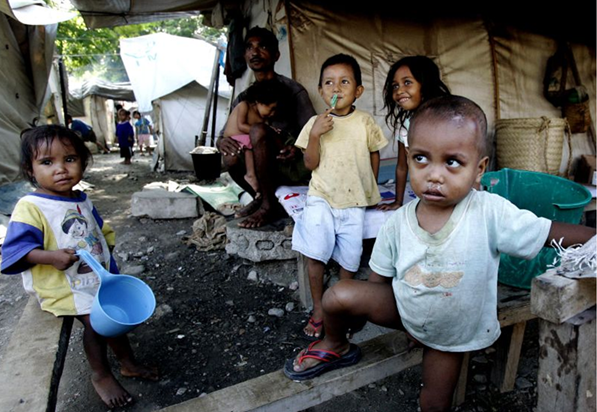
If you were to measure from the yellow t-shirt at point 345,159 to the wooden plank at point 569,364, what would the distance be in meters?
1.27

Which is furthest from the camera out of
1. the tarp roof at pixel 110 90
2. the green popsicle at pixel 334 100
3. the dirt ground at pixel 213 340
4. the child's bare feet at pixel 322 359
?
the tarp roof at pixel 110 90

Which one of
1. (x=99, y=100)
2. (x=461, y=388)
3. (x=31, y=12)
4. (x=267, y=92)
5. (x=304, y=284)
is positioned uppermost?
(x=99, y=100)

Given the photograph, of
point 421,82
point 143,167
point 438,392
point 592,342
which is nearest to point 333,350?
point 438,392

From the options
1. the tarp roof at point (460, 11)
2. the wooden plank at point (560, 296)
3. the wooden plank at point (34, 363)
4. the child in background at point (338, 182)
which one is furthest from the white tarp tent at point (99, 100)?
the wooden plank at point (560, 296)

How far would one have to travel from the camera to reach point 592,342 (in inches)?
38.8

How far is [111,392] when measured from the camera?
5.93ft

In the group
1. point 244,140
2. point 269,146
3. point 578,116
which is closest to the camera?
point 269,146

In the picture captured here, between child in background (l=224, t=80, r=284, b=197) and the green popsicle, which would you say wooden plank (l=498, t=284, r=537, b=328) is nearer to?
the green popsicle

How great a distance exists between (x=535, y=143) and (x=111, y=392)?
12.7 ft

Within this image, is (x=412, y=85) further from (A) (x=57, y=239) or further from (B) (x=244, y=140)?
A: (A) (x=57, y=239)

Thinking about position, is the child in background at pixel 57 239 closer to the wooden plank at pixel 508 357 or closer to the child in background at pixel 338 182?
the child in background at pixel 338 182

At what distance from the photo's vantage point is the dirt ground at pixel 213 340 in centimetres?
189

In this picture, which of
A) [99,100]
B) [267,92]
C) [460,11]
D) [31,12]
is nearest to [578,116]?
[460,11]

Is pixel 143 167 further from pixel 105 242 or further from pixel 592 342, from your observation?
pixel 592 342
